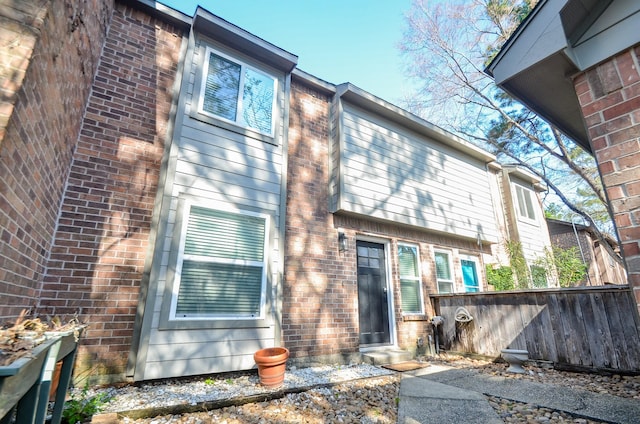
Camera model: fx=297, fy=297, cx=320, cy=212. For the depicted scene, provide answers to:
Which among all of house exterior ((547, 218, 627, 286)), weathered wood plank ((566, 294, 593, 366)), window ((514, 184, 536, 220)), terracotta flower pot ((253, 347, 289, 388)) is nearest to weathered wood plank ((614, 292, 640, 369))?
weathered wood plank ((566, 294, 593, 366))

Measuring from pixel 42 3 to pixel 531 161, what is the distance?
42.7 ft

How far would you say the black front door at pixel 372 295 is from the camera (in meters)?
5.66

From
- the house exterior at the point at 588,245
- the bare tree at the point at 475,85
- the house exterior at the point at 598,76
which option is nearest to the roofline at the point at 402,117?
the bare tree at the point at 475,85

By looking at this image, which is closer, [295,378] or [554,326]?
[295,378]

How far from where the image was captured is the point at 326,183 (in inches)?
227

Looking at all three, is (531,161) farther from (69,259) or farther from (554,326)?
(69,259)

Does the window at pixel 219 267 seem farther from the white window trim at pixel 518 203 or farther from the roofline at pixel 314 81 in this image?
the white window trim at pixel 518 203

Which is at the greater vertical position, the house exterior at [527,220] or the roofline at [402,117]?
the roofline at [402,117]

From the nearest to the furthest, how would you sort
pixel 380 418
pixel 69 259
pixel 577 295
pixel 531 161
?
pixel 380 418, pixel 69 259, pixel 577 295, pixel 531 161

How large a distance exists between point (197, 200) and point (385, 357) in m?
3.94

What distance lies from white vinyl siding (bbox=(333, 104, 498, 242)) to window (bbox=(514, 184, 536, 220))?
1901 millimetres

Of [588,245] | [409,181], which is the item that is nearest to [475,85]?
[409,181]

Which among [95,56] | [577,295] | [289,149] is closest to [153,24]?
[95,56]

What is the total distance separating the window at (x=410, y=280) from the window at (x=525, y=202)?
522 centimetres
